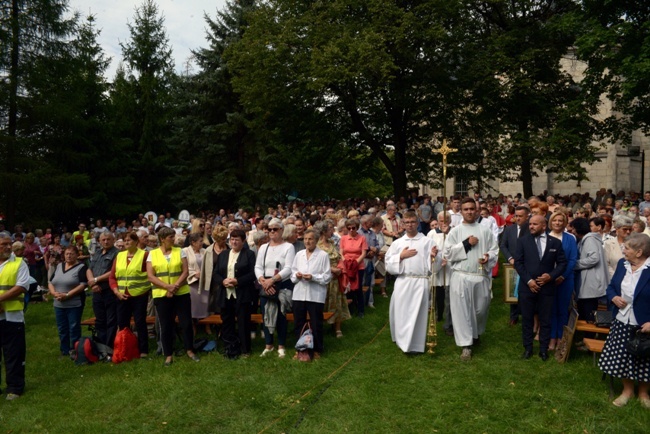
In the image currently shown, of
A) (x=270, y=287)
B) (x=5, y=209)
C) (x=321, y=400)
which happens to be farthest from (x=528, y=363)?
(x=5, y=209)

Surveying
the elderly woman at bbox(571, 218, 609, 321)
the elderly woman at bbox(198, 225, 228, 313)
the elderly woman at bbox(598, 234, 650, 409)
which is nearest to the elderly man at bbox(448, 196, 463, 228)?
the elderly woman at bbox(571, 218, 609, 321)

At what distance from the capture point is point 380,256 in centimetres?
1157

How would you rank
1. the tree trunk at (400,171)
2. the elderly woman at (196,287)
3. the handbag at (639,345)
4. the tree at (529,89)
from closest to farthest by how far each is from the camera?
the handbag at (639,345)
the elderly woman at (196,287)
the tree at (529,89)
the tree trunk at (400,171)

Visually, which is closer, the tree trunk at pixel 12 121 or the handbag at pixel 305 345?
the handbag at pixel 305 345

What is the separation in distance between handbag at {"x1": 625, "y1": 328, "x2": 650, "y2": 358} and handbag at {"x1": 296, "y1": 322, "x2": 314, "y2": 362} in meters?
4.03

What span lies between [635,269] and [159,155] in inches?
1087

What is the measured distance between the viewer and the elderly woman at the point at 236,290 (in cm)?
800

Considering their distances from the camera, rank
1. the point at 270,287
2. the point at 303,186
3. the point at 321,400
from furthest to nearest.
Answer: the point at 303,186
the point at 270,287
the point at 321,400

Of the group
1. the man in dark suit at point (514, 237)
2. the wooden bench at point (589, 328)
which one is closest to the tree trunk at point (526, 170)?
the man in dark suit at point (514, 237)

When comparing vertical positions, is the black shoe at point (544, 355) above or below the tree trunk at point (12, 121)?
below

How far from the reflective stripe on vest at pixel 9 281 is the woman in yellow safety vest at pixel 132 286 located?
150 cm

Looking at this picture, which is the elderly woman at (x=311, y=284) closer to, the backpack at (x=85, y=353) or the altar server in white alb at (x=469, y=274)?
the altar server in white alb at (x=469, y=274)

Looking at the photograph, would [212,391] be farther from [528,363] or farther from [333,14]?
[333,14]

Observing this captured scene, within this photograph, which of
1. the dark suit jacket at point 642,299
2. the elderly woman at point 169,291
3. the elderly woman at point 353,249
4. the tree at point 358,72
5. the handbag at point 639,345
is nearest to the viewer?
the handbag at point 639,345
